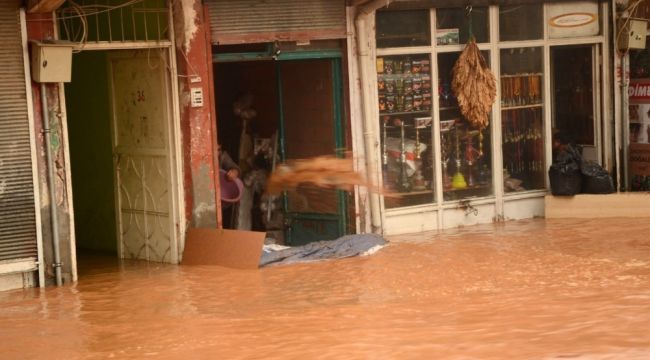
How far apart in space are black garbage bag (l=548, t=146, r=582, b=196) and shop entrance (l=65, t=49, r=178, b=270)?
5.59 meters

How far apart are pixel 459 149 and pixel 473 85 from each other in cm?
93

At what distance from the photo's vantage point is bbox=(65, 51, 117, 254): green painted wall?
609 inches

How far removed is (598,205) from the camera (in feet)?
54.9

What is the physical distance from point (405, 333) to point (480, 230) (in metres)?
6.20

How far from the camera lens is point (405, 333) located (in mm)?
→ 10195

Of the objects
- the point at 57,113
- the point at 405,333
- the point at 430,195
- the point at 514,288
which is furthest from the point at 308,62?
the point at 405,333

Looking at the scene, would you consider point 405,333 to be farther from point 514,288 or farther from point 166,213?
point 166,213

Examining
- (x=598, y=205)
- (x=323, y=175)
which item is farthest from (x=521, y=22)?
(x=323, y=175)

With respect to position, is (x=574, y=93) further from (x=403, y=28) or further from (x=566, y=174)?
(x=403, y=28)

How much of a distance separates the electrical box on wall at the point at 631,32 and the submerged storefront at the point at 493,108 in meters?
0.23

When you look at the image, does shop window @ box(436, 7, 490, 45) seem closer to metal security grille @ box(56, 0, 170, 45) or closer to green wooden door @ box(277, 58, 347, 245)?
green wooden door @ box(277, 58, 347, 245)

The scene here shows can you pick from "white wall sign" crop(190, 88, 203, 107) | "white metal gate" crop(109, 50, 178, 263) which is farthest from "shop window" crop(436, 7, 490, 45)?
"white metal gate" crop(109, 50, 178, 263)

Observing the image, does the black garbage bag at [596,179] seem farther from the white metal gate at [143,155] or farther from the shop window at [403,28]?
the white metal gate at [143,155]

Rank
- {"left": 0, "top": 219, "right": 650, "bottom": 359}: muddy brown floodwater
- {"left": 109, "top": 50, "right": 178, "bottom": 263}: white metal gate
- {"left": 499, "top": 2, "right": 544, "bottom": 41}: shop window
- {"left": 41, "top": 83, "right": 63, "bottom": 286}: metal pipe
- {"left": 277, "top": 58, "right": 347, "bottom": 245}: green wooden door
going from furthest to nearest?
{"left": 499, "top": 2, "right": 544, "bottom": 41}: shop window < {"left": 277, "top": 58, "right": 347, "bottom": 245}: green wooden door < {"left": 109, "top": 50, "right": 178, "bottom": 263}: white metal gate < {"left": 41, "top": 83, "right": 63, "bottom": 286}: metal pipe < {"left": 0, "top": 219, "right": 650, "bottom": 359}: muddy brown floodwater
